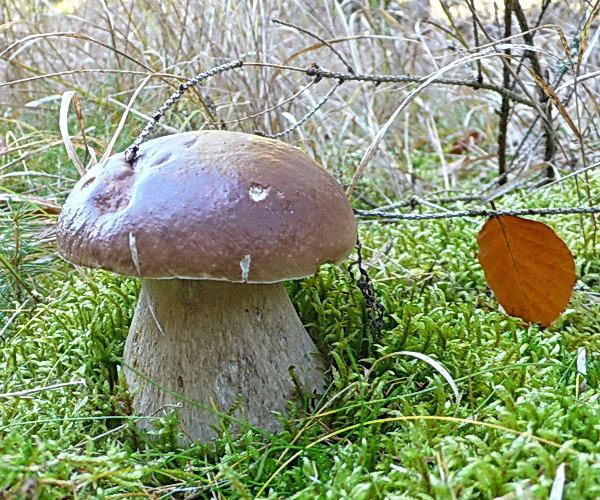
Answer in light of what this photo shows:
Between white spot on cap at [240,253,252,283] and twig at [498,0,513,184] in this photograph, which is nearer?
white spot on cap at [240,253,252,283]

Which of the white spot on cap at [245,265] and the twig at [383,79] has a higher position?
the twig at [383,79]

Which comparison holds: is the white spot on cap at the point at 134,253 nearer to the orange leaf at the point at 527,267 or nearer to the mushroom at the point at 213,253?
the mushroom at the point at 213,253

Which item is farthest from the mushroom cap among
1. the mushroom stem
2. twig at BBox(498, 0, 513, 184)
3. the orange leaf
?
twig at BBox(498, 0, 513, 184)

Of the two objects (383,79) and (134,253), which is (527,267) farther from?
(134,253)

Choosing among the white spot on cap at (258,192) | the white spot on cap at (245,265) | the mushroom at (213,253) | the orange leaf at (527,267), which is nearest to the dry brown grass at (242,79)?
the orange leaf at (527,267)

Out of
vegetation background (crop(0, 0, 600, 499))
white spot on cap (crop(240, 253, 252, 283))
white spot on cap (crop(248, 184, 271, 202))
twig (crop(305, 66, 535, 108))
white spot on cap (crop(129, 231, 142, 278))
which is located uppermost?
twig (crop(305, 66, 535, 108))

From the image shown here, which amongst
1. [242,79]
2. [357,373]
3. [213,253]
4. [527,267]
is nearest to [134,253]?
[213,253]

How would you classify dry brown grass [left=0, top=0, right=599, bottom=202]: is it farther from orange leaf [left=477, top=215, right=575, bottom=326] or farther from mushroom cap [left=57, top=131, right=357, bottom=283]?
mushroom cap [left=57, top=131, right=357, bottom=283]

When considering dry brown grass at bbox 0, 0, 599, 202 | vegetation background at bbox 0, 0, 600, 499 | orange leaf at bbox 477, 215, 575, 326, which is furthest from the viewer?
dry brown grass at bbox 0, 0, 599, 202

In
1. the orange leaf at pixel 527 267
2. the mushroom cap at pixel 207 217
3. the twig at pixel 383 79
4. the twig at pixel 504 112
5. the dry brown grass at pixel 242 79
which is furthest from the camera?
the dry brown grass at pixel 242 79
